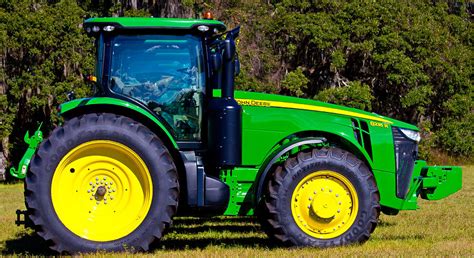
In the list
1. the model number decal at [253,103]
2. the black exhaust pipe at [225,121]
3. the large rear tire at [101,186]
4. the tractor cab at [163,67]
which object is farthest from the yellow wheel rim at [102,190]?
the model number decal at [253,103]

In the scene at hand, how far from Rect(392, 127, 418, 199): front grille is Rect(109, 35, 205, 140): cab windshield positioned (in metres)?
2.29

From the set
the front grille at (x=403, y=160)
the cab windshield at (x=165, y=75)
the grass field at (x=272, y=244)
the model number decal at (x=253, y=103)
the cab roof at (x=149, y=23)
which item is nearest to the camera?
the grass field at (x=272, y=244)

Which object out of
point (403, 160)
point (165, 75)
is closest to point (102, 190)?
point (165, 75)

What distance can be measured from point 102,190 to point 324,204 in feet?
7.48

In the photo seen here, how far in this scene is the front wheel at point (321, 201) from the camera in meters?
8.53

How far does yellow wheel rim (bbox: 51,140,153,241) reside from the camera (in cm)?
811

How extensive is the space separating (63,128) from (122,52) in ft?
3.58

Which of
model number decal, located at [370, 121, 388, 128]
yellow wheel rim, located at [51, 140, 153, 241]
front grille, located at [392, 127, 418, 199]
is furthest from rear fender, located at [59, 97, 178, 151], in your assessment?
front grille, located at [392, 127, 418, 199]

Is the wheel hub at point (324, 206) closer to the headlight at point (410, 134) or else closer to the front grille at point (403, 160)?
the front grille at point (403, 160)

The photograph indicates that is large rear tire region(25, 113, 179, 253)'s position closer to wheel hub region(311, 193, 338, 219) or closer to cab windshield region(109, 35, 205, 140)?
cab windshield region(109, 35, 205, 140)

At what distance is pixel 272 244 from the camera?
362 inches

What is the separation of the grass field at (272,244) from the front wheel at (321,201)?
174 millimetres

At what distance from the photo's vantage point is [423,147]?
3089 cm

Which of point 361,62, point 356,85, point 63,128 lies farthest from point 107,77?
point 361,62
